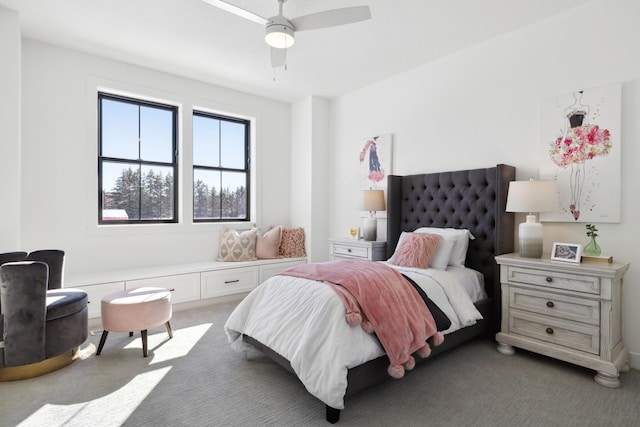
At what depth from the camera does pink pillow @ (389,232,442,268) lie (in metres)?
2.97

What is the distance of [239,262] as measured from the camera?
14.5 feet

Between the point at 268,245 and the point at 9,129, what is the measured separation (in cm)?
285

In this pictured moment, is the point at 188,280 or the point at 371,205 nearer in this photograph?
the point at 188,280

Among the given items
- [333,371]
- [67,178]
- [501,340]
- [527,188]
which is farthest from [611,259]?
[67,178]

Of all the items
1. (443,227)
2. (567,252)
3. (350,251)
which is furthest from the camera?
(350,251)

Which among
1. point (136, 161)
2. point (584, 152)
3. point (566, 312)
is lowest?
point (566, 312)

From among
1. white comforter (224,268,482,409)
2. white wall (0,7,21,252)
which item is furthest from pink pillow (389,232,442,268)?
white wall (0,7,21,252)

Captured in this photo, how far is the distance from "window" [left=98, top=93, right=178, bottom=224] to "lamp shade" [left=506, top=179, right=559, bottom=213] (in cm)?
381

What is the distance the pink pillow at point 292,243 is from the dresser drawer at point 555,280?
2.84 m

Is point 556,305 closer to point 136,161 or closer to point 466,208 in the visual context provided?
point 466,208

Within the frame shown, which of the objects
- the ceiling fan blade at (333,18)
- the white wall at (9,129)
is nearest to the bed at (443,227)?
the ceiling fan blade at (333,18)

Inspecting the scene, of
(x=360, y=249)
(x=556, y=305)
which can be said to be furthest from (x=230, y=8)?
(x=556, y=305)

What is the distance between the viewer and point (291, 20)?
2438mm

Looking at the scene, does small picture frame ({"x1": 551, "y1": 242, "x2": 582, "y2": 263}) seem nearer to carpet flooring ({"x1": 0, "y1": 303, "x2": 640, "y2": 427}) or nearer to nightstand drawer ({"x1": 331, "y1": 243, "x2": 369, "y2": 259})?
carpet flooring ({"x1": 0, "y1": 303, "x2": 640, "y2": 427})
